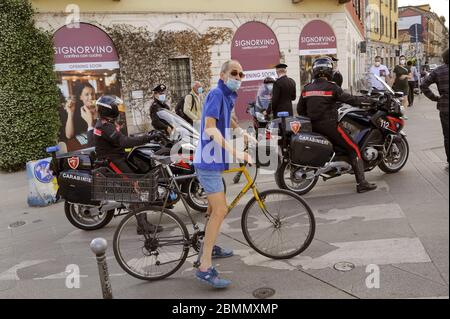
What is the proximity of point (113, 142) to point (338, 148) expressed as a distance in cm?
314

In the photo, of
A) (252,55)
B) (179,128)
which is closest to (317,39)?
(252,55)

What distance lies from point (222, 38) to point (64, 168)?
10.8 meters

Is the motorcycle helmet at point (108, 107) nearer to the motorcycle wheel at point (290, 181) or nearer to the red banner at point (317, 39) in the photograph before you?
the motorcycle wheel at point (290, 181)

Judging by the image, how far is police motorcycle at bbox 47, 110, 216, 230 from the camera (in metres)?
5.48

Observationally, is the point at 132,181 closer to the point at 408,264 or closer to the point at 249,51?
the point at 408,264

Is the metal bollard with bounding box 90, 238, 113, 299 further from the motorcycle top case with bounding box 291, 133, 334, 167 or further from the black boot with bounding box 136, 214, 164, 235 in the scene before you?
the motorcycle top case with bounding box 291, 133, 334, 167

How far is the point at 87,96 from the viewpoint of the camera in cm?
1280

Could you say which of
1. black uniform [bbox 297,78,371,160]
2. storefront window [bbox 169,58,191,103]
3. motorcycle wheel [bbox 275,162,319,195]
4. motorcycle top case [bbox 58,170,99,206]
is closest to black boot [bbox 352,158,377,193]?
black uniform [bbox 297,78,371,160]

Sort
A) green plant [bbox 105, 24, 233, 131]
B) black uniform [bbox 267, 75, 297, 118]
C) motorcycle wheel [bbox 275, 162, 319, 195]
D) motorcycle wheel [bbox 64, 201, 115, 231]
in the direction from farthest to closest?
1. green plant [bbox 105, 24, 233, 131]
2. black uniform [bbox 267, 75, 297, 118]
3. motorcycle wheel [bbox 275, 162, 319, 195]
4. motorcycle wheel [bbox 64, 201, 115, 231]

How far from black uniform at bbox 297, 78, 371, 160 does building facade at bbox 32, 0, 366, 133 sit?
8866 mm

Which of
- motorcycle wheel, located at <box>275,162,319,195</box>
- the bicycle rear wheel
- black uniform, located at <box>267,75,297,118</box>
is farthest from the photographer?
black uniform, located at <box>267,75,297,118</box>

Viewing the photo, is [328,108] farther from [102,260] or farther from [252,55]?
[252,55]
